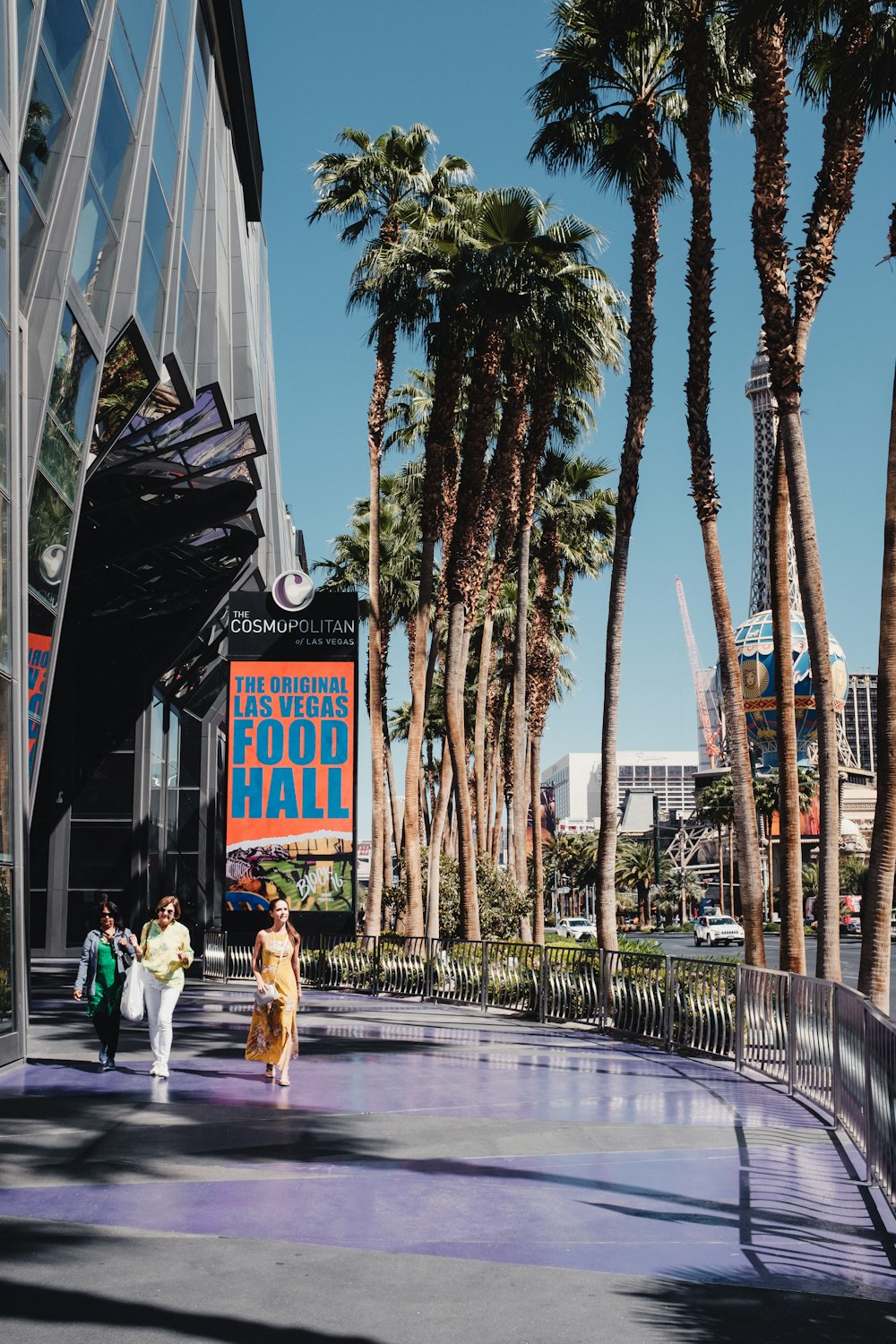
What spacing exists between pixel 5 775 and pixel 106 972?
2.20 meters

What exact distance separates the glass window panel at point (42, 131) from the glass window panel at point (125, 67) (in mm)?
1941

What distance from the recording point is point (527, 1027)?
1850cm

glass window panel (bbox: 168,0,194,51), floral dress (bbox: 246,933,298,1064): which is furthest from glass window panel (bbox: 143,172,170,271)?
floral dress (bbox: 246,933,298,1064)

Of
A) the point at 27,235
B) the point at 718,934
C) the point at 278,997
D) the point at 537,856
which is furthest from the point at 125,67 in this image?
the point at 718,934

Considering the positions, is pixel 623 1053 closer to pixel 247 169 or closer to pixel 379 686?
pixel 379 686

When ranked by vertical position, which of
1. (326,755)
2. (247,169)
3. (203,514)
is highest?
(247,169)

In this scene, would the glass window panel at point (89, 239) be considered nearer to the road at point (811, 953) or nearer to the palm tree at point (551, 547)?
the road at point (811, 953)

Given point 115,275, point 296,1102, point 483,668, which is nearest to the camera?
point 296,1102

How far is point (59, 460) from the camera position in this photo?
1554 centimetres

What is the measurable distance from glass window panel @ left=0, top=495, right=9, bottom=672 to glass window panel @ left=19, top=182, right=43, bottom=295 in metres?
2.76

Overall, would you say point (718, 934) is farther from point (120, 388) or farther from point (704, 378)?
point (120, 388)

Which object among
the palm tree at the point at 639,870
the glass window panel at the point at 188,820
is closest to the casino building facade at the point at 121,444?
the glass window panel at the point at 188,820

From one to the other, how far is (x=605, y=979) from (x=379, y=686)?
13.3m

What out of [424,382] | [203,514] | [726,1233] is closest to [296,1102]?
[726,1233]
